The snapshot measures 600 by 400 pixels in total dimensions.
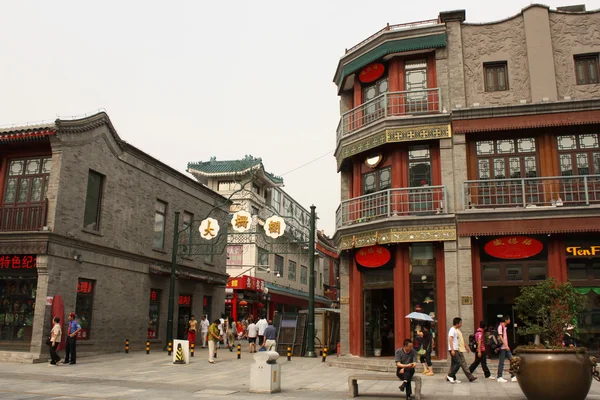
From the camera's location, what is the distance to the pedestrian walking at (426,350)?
50.6 ft

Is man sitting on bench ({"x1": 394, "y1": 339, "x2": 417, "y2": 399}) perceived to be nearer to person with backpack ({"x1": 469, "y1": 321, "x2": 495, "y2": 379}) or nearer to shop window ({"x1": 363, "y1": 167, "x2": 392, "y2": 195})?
person with backpack ({"x1": 469, "y1": 321, "x2": 495, "y2": 379})

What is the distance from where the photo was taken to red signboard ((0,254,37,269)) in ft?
60.8

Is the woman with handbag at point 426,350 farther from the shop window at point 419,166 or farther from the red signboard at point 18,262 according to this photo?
the red signboard at point 18,262

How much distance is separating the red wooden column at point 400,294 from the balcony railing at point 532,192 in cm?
260

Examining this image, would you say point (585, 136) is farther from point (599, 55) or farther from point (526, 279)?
point (526, 279)

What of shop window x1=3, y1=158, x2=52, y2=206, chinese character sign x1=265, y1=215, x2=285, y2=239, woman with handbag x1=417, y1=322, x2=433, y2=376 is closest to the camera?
woman with handbag x1=417, y1=322, x2=433, y2=376

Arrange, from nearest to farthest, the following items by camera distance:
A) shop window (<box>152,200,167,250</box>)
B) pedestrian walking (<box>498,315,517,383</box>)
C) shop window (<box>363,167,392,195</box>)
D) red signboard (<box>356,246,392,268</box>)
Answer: pedestrian walking (<box>498,315,517,383</box>), red signboard (<box>356,246,392,268</box>), shop window (<box>363,167,392,195</box>), shop window (<box>152,200,167,250</box>)

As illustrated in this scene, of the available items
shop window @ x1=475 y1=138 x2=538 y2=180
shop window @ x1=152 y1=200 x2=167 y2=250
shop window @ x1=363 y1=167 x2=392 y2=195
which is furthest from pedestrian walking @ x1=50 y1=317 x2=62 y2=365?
shop window @ x1=475 y1=138 x2=538 y2=180

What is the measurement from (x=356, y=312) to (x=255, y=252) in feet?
86.7

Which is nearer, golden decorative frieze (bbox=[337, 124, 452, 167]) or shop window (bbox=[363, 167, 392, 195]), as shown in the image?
golden decorative frieze (bbox=[337, 124, 452, 167])

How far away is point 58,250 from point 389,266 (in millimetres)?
11249

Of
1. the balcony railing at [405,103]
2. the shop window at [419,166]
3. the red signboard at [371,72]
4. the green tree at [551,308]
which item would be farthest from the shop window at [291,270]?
the green tree at [551,308]

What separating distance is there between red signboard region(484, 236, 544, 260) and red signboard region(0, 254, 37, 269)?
14996mm

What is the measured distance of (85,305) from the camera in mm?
20484
